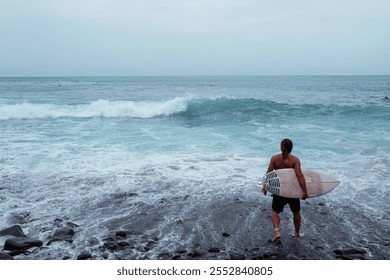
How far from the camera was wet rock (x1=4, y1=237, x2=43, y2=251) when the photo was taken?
4.81 meters

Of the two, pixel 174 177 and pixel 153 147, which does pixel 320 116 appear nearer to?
pixel 153 147

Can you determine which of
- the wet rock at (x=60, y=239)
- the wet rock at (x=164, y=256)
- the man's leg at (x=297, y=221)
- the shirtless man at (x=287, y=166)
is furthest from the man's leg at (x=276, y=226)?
the wet rock at (x=60, y=239)

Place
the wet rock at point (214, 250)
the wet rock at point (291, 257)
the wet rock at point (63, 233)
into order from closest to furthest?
the wet rock at point (291, 257), the wet rock at point (214, 250), the wet rock at point (63, 233)

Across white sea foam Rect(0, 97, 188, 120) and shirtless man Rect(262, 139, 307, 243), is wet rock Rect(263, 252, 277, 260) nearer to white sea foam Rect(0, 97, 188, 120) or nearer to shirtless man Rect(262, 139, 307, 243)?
shirtless man Rect(262, 139, 307, 243)

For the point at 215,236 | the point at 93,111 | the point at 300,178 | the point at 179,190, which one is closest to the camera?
the point at 300,178

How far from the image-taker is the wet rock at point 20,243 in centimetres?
481

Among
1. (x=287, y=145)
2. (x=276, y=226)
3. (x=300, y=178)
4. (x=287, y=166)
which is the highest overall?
(x=287, y=145)

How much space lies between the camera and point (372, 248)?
4.97 metres

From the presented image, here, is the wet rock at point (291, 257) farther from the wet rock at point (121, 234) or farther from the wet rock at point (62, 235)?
the wet rock at point (62, 235)

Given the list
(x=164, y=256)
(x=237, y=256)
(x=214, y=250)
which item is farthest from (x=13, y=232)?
(x=237, y=256)

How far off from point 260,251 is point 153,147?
8.20 metres

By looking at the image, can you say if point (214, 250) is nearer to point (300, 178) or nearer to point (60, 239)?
point (300, 178)

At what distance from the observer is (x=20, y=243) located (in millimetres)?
4875

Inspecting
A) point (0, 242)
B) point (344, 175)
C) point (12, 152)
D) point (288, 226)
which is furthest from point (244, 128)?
point (0, 242)
